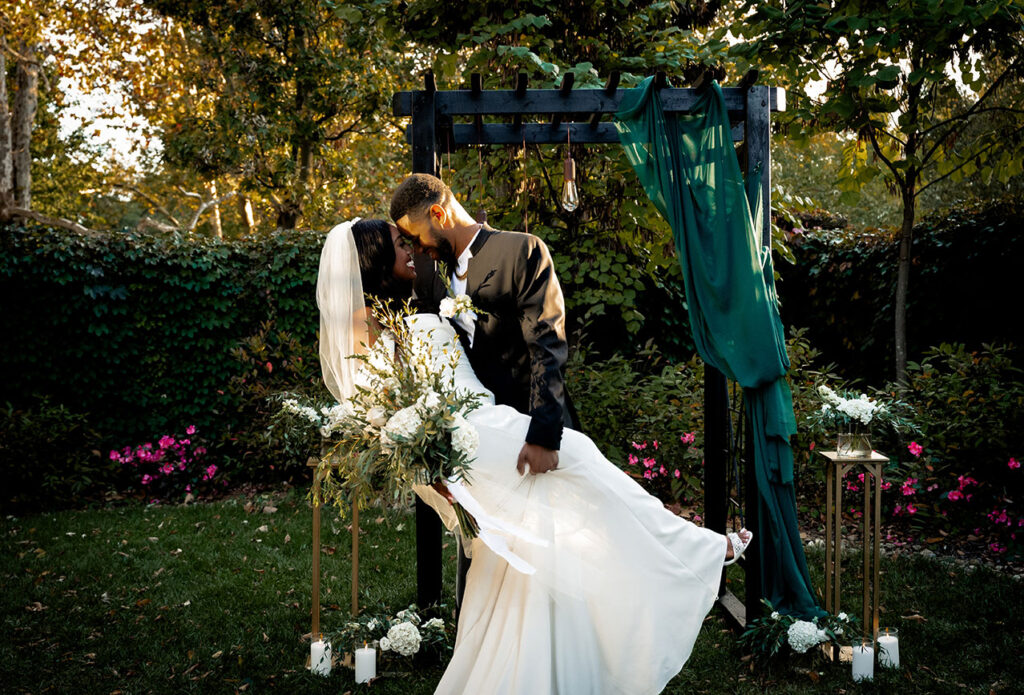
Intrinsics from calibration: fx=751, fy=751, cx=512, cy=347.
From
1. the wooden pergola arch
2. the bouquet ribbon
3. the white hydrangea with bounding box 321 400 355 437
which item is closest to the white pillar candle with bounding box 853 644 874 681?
the wooden pergola arch

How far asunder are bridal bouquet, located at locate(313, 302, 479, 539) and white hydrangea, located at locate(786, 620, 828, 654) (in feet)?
5.38

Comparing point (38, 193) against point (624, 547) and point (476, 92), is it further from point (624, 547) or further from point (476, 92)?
point (624, 547)

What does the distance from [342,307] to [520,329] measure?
80 cm

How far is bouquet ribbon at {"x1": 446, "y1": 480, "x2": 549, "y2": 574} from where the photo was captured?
107 inches

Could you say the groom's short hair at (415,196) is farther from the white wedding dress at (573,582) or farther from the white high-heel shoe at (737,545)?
the white high-heel shoe at (737,545)

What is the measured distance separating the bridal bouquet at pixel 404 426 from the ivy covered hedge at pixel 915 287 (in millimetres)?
5243

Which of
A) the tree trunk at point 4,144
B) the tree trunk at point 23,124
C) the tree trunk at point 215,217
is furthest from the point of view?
the tree trunk at point 215,217

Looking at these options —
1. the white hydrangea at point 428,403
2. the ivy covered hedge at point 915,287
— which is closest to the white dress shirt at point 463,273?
the white hydrangea at point 428,403

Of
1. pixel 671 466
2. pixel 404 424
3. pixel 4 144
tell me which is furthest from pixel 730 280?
pixel 4 144

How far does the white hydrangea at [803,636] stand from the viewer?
3.37 m

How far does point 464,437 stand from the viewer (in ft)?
8.75

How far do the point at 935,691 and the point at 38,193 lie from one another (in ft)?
61.6

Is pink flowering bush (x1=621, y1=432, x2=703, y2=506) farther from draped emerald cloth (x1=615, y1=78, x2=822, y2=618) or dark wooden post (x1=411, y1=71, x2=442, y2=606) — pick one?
dark wooden post (x1=411, y1=71, x2=442, y2=606)

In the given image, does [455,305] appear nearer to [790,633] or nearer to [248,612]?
[790,633]
